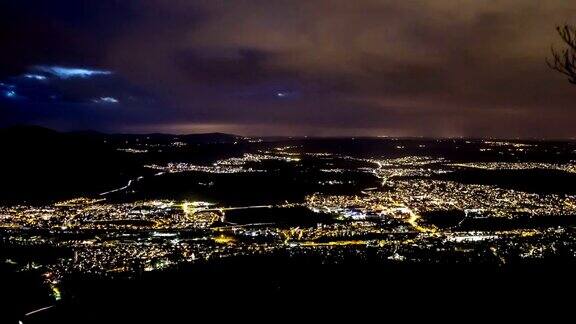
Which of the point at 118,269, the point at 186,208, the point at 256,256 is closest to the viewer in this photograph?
the point at 118,269

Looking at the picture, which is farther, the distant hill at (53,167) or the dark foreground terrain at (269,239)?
the distant hill at (53,167)

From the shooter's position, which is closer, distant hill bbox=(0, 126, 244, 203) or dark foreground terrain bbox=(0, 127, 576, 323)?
dark foreground terrain bbox=(0, 127, 576, 323)

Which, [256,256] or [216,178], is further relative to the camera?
[216,178]

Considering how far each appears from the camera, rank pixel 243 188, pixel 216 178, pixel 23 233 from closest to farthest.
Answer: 1. pixel 23 233
2. pixel 243 188
3. pixel 216 178

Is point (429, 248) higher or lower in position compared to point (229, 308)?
lower

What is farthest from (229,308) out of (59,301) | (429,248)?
(429,248)

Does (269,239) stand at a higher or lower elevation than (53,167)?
lower

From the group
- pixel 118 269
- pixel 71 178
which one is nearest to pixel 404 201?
pixel 118 269

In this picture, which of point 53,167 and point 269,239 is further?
point 53,167

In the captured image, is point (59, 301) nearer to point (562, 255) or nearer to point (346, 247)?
point (346, 247)

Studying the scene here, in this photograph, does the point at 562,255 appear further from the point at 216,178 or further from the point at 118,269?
the point at 216,178
